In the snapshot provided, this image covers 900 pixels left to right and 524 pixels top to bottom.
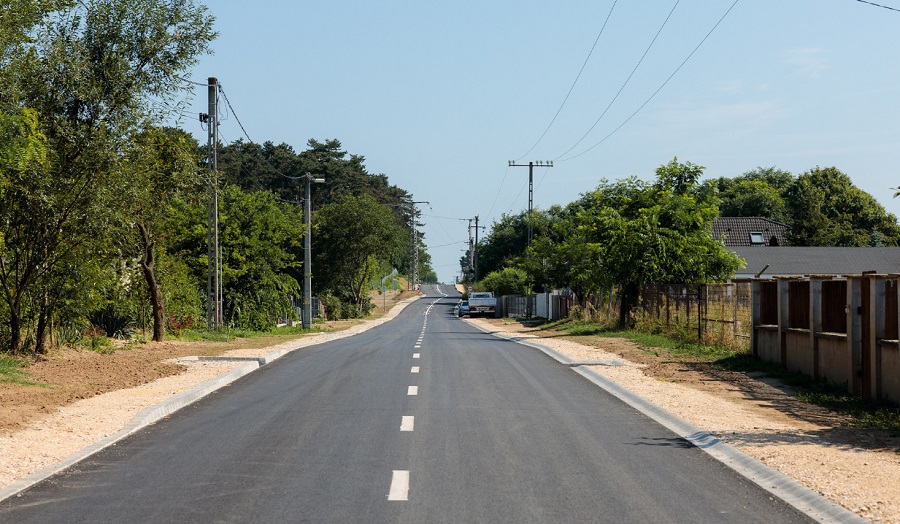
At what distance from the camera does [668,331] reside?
34812 mm

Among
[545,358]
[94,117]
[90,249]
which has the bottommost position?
[545,358]

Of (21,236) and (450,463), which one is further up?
(21,236)

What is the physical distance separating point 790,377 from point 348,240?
6865cm

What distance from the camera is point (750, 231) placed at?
89.3 metres

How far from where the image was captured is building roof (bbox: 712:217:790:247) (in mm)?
87500

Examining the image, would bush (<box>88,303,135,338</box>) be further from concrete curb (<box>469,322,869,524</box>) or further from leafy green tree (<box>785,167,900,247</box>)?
leafy green tree (<box>785,167,900,247</box>)

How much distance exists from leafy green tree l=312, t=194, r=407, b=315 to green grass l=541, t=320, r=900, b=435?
48.3 metres

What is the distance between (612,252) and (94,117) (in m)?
22.8

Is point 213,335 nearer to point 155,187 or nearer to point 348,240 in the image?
point 155,187

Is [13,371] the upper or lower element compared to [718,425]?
upper

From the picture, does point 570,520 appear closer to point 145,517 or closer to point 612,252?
point 145,517

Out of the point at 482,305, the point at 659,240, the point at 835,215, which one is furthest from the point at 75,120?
the point at 835,215

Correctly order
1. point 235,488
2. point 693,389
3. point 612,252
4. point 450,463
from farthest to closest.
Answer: point 612,252, point 693,389, point 450,463, point 235,488

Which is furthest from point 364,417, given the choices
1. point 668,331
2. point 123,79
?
point 668,331
